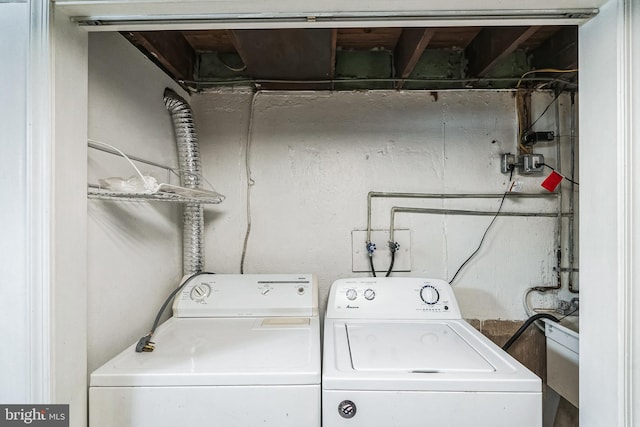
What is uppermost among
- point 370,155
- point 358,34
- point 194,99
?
point 358,34

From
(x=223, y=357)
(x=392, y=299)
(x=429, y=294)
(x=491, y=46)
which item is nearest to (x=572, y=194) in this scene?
(x=491, y=46)

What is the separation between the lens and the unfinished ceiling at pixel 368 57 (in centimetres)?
142

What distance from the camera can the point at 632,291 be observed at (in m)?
0.74

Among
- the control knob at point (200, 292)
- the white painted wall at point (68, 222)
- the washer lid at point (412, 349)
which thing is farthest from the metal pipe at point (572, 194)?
the white painted wall at point (68, 222)

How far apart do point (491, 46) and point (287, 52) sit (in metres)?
0.93

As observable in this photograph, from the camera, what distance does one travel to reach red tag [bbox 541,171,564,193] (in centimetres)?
179

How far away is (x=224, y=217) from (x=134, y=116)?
2.29 feet

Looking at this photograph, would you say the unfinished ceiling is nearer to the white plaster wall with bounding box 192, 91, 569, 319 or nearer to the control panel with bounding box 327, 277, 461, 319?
the white plaster wall with bounding box 192, 91, 569, 319

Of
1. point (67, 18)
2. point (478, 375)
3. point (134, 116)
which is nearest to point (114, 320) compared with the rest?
point (134, 116)

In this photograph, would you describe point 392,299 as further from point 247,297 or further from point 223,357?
point 223,357

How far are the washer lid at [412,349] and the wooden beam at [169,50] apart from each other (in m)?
1.35

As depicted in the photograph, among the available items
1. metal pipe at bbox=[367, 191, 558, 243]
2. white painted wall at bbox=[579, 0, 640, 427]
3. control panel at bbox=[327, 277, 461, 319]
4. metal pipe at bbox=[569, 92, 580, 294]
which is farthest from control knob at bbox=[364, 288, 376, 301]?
metal pipe at bbox=[569, 92, 580, 294]

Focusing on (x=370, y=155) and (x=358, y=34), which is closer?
(x=358, y=34)

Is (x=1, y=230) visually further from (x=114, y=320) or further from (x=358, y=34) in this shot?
(x=358, y=34)
